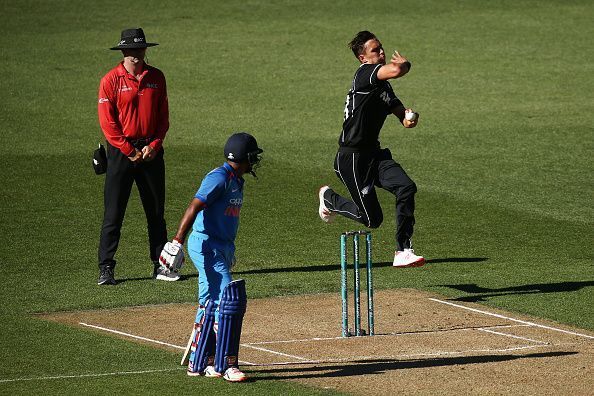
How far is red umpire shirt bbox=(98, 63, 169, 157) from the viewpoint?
45.7ft

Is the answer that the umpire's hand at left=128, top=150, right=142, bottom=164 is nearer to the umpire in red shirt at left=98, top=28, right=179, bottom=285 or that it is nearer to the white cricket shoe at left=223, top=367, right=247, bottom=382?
the umpire in red shirt at left=98, top=28, right=179, bottom=285

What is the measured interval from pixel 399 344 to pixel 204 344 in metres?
2.05

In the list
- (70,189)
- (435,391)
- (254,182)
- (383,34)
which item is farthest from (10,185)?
(383,34)

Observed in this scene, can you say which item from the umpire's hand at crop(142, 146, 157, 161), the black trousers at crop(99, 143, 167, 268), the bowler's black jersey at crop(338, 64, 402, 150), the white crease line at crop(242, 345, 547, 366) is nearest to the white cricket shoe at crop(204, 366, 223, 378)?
the white crease line at crop(242, 345, 547, 366)

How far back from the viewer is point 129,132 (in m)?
14.0

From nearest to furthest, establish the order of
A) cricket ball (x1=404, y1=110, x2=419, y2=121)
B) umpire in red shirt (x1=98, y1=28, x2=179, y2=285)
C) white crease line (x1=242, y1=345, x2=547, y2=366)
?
1. white crease line (x1=242, y1=345, x2=547, y2=366)
2. cricket ball (x1=404, y1=110, x2=419, y2=121)
3. umpire in red shirt (x1=98, y1=28, x2=179, y2=285)

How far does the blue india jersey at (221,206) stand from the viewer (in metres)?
10.2

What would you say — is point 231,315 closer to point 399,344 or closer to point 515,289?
point 399,344

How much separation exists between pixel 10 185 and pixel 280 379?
9607mm

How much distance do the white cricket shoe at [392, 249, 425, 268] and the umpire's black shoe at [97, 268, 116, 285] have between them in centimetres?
312

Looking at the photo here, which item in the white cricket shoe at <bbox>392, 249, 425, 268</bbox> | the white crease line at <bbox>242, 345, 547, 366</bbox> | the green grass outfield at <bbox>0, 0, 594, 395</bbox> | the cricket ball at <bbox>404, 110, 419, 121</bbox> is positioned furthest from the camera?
the green grass outfield at <bbox>0, 0, 594, 395</bbox>

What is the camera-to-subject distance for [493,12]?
31453 mm

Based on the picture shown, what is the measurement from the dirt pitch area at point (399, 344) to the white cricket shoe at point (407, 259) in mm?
470

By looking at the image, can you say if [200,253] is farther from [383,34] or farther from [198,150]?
[383,34]
